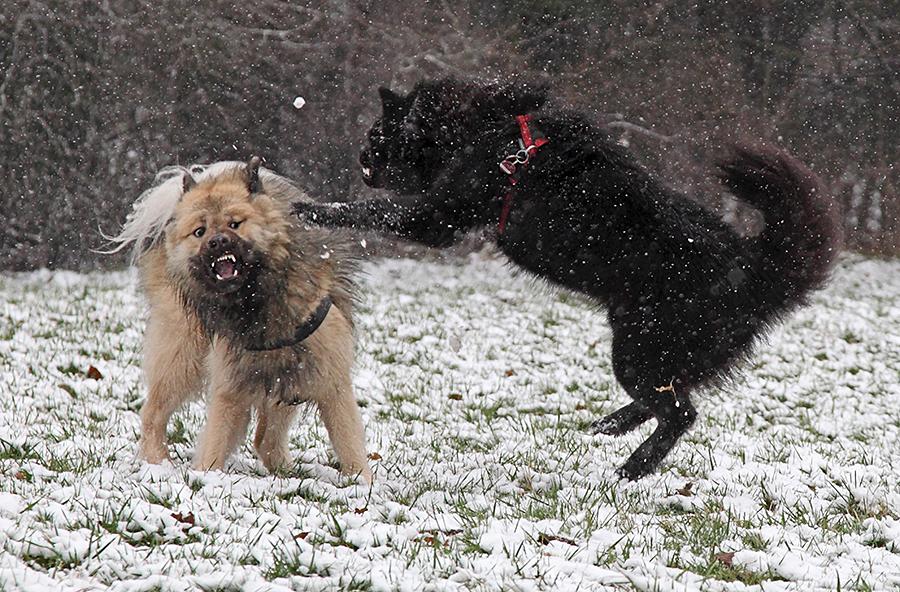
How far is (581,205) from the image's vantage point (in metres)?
3.76

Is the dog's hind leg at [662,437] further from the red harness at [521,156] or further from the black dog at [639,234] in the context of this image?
the red harness at [521,156]

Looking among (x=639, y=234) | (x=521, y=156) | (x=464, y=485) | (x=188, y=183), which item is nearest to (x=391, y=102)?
(x=521, y=156)

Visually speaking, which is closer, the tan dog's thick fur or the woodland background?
the tan dog's thick fur

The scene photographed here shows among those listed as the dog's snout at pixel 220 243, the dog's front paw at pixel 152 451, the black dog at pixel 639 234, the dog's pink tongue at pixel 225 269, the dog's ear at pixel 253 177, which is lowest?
the dog's front paw at pixel 152 451

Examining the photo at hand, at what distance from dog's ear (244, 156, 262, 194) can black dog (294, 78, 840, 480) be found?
353 millimetres

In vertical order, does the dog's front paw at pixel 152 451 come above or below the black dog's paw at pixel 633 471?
below

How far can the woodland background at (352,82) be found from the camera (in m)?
12.5

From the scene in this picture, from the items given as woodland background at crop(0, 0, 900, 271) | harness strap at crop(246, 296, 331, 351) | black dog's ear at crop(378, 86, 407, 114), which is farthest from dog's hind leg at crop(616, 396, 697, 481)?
woodland background at crop(0, 0, 900, 271)

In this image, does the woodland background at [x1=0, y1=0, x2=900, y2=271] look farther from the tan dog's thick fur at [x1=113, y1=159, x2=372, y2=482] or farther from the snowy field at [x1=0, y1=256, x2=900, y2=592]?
the tan dog's thick fur at [x1=113, y1=159, x2=372, y2=482]

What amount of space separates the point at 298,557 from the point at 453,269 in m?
10.1

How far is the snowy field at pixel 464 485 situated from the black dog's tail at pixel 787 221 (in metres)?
0.45

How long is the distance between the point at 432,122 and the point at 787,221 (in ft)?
6.11

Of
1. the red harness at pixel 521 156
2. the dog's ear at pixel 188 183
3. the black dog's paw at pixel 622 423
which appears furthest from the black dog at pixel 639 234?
the dog's ear at pixel 188 183

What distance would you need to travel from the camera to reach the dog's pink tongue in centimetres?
332
